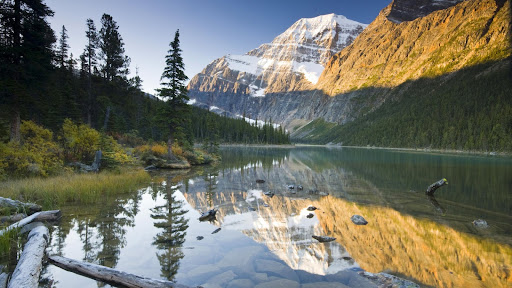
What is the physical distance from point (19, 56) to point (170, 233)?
58.5 ft

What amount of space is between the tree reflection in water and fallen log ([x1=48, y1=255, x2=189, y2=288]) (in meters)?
1.14

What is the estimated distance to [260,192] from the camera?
17.8 metres

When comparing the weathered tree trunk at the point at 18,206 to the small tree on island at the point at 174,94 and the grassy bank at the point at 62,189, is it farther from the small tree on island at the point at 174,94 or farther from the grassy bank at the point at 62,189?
the small tree on island at the point at 174,94

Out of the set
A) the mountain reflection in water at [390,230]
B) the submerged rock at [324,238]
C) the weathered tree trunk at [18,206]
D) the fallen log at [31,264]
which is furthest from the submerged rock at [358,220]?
the weathered tree trunk at [18,206]

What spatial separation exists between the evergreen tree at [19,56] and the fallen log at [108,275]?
14.9 m

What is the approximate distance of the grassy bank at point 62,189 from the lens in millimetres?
11185

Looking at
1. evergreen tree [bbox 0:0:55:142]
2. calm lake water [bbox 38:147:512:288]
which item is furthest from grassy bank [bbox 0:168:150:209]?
evergreen tree [bbox 0:0:55:142]

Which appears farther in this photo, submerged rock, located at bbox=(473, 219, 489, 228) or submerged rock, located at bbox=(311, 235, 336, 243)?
submerged rock, located at bbox=(473, 219, 489, 228)

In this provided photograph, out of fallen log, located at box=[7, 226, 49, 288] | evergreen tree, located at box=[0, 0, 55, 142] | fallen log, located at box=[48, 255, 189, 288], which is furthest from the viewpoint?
evergreen tree, located at box=[0, 0, 55, 142]

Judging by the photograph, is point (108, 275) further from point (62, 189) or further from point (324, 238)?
point (62, 189)

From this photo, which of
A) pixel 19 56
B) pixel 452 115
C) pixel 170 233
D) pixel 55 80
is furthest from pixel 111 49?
pixel 452 115

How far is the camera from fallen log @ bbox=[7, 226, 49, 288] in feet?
15.5

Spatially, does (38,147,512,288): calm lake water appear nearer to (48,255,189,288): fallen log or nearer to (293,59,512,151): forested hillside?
(48,255,189,288): fallen log

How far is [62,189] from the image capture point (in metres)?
12.5
